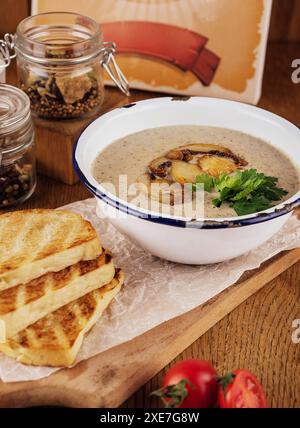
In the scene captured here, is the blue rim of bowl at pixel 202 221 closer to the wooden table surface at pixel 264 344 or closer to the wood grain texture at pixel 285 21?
the wooden table surface at pixel 264 344

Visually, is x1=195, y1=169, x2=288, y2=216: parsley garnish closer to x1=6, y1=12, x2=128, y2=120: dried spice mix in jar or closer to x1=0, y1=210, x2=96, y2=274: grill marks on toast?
x1=0, y1=210, x2=96, y2=274: grill marks on toast

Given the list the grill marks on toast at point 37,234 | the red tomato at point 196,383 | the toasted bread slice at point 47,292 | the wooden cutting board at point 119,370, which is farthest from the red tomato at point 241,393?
the grill marks on toast at point 37,234

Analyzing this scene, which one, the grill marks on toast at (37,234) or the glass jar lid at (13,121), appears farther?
the glass jar lid at (13,121)

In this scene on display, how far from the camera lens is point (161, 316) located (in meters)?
2.02

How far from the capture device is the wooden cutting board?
1.79 m

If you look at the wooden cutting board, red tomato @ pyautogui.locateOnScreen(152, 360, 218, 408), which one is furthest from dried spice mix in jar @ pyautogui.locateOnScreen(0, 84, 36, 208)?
red tomato @ pyautogui.locateOnScreen(152, 360, 218, 408)

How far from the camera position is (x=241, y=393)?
168cm

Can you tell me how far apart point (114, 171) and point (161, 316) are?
536 mm

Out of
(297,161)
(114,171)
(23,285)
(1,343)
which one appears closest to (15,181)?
(114,171)

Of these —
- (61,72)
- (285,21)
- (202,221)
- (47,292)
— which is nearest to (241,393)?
(202,221)

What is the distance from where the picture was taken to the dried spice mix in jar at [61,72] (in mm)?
2623

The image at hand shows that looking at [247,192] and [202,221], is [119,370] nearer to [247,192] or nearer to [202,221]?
[202,221]

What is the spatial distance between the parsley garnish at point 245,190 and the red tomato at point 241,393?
547mm

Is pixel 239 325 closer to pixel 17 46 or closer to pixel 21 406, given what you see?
pixel 21 406
